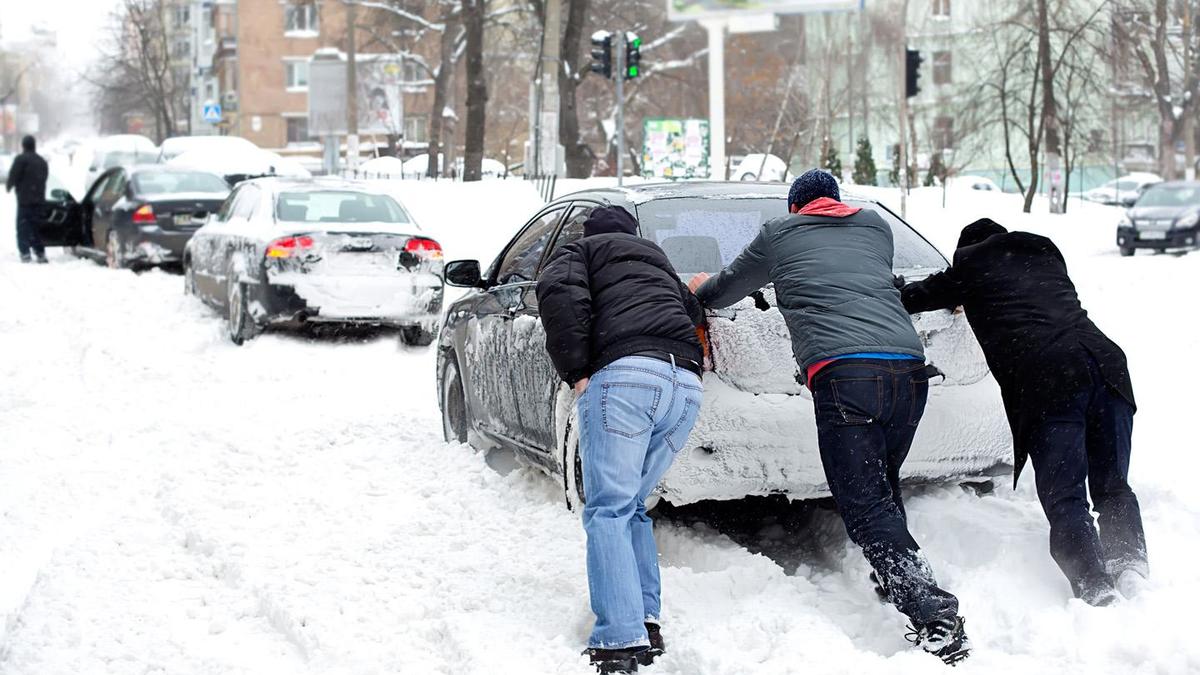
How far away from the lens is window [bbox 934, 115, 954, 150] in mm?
55969

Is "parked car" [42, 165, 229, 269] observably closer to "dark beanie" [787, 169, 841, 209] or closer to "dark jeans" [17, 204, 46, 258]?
"dark jeans" [17, 204, 46, 258]

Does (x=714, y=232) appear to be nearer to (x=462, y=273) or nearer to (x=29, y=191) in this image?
(x=462, y=273)

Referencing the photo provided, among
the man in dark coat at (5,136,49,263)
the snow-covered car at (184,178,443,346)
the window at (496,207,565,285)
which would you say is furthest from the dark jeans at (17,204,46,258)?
the window at (496,207,565,285)

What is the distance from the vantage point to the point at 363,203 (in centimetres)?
1304

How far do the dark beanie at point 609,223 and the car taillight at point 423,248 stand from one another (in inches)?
281

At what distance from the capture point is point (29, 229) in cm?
2111

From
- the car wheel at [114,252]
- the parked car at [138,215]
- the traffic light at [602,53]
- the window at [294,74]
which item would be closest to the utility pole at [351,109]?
the traffic light at [602,53]

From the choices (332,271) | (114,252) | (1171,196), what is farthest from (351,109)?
(332,271)

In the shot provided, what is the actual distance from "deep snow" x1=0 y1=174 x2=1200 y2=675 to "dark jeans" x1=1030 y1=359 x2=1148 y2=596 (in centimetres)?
16

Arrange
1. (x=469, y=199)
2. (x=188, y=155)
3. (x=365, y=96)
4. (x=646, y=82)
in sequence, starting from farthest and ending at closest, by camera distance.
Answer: (x=365, y=96) → (x=646, y=82) → (x=188, y=155) → (x=469, y=199)

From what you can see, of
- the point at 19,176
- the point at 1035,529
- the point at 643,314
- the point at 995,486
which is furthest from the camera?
the point at 19,176

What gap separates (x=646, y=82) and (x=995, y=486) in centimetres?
4121

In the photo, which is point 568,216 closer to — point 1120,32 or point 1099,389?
point 1099,389

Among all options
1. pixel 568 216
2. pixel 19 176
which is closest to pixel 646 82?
pixel 19 176
